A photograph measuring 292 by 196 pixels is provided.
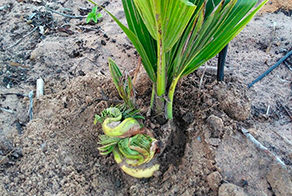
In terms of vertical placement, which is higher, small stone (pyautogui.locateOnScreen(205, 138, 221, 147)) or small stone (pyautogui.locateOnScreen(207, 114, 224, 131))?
small stone (pyautogui.locateOnScreen(207, 114, 224, 131))

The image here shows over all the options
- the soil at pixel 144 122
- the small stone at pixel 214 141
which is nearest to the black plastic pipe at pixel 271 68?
the soil at pixel 144 122

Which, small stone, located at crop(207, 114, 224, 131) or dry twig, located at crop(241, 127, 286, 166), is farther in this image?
small stone, located at crop(207, 114, 224, 131)

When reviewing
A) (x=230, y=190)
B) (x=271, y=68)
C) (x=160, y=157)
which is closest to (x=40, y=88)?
(x=160, y=157)

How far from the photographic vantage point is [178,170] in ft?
4.26

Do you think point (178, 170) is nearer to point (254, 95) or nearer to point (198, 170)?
point (198, 170)

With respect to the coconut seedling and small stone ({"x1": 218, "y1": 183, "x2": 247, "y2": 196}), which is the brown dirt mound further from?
the coconut seedling

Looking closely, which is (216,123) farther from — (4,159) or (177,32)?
(4,159)

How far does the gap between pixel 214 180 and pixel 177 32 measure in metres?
0.67

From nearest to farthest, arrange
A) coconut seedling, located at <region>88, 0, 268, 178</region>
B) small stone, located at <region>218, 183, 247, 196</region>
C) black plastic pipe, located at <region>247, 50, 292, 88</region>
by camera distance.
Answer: coconut seedling, located at <region>88, 0, 268, 178</region> → small stone, located at <region>218, 183, 247, 196</region> → black plastic pipe, located at <region>247, 50, 292, 88</region>

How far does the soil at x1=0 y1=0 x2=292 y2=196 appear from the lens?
124cm

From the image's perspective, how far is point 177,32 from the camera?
0.97m

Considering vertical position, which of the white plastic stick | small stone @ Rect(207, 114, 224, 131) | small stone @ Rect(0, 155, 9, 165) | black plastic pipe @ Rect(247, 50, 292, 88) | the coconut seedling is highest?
the coconut seedling

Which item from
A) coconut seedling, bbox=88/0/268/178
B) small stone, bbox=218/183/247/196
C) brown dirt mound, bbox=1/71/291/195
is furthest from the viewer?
brown dirt mound, bbox=1/71/291/195

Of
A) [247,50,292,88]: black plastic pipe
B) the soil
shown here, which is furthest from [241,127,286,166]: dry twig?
[247,50,292,88]: black plastic pipe
